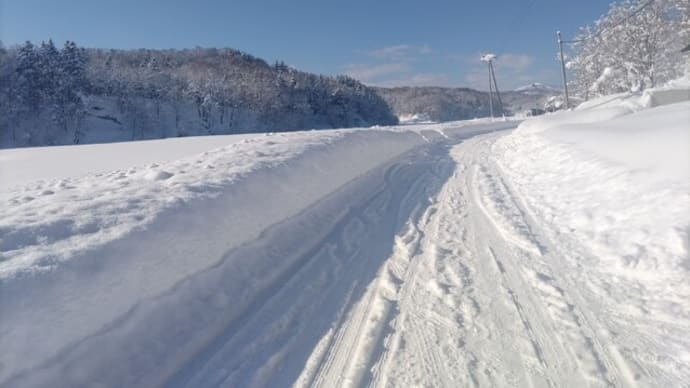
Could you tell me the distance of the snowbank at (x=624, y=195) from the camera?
410 centimetres

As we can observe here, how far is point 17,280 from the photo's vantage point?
3.11m

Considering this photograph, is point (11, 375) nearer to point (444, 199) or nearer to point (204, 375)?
point (204, 375)

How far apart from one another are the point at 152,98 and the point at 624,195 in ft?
213

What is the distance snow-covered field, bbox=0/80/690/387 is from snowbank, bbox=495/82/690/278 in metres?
0.04

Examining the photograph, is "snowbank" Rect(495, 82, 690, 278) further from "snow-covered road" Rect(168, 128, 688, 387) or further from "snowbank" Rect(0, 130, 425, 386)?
"snowbank" Rect(0, 130, 425, 386)

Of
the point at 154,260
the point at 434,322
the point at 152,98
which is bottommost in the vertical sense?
the point at 434,322

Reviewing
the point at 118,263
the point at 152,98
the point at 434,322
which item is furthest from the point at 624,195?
the point at 152,98

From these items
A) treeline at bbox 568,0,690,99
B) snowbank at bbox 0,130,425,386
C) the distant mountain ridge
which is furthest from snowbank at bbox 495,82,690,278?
the distant mountain ridge

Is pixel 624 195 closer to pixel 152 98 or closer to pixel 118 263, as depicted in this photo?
pixel 118 263

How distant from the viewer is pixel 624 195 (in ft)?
18.8

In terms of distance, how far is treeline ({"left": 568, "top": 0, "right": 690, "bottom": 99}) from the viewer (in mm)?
35281

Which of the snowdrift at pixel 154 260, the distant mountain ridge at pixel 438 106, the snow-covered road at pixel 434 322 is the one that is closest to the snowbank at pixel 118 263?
the snowdrift at pixel 154 260

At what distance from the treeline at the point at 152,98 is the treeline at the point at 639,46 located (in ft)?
145

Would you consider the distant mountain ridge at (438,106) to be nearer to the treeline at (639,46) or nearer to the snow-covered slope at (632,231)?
the treeline at (639,46)
